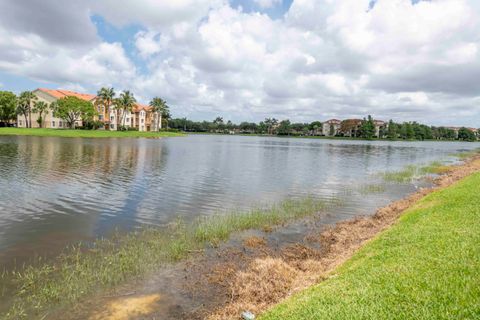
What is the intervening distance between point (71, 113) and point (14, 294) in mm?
110573

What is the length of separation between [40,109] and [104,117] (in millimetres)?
24946

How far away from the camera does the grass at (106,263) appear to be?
31.0 feet

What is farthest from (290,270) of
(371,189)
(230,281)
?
(371,189)

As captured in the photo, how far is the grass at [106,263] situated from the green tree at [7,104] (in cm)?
10979

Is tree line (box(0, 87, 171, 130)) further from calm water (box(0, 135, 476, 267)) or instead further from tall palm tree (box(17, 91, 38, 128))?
calm water (box(0, 135, 476, 267))

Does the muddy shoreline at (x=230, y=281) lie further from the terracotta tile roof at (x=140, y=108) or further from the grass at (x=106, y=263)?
the terracotta tile roof at (x=140, y=108)

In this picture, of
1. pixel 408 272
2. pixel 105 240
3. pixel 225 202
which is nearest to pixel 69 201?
pixel 105 240

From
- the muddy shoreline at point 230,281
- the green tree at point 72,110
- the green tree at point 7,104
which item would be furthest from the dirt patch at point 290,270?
the green tree at point 7,104

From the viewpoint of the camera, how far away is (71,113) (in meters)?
107

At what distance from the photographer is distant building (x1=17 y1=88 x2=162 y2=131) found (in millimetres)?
115375

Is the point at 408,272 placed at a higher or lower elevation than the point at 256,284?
higher

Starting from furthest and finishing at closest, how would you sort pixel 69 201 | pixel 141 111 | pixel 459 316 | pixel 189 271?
pixel 141 111 → pixel 69 201 → pixel 189 271 → pixel 459 316

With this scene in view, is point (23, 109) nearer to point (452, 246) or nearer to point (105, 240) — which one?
point (105, 240)

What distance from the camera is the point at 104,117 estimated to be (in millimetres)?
130875
